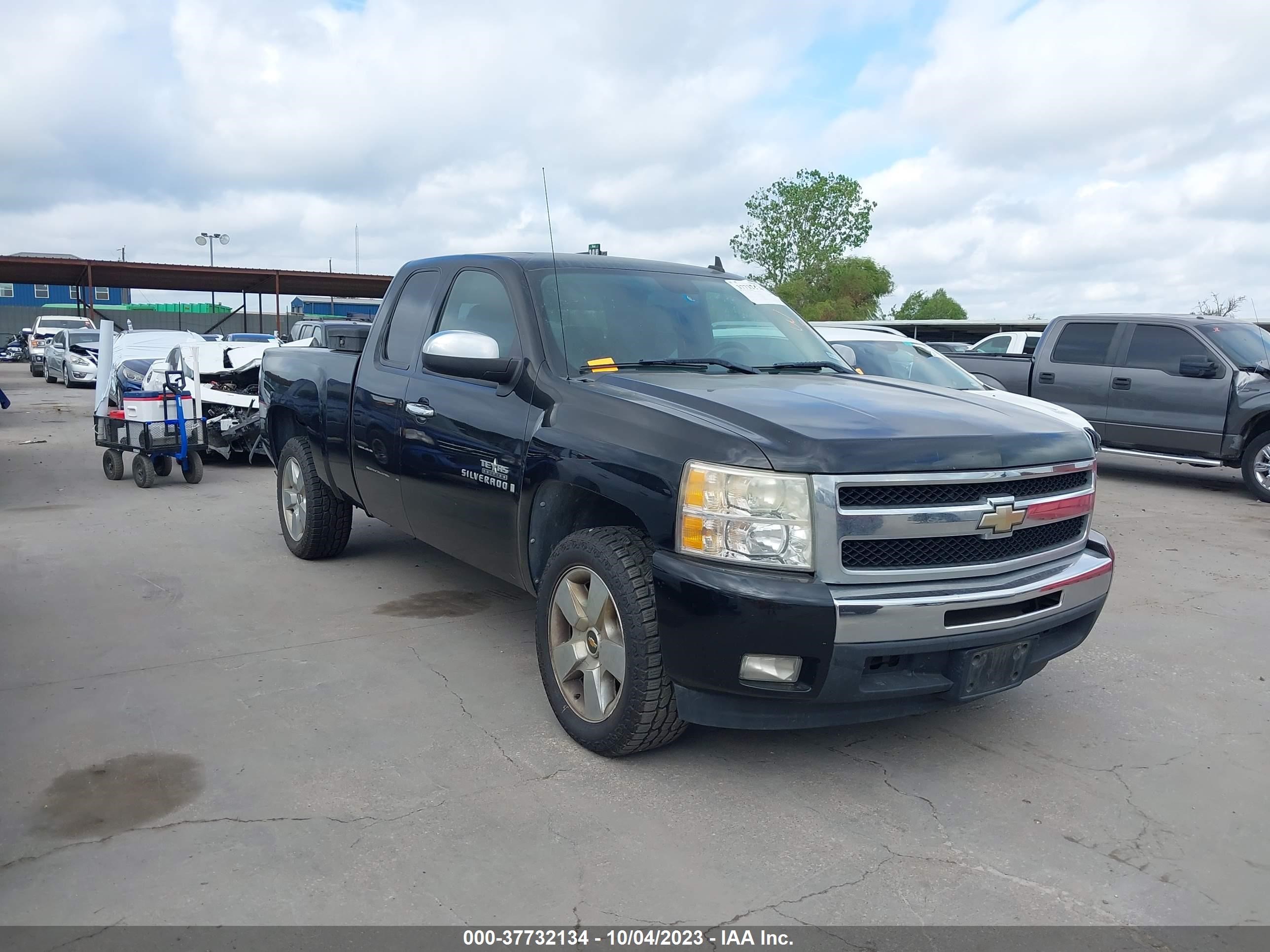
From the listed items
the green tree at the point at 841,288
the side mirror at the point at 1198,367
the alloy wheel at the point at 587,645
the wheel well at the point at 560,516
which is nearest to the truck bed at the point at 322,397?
the wheel well at the point at 560,516

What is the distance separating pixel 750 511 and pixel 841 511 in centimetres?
29

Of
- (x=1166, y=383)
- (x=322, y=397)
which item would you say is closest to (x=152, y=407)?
(x=322, y=397)

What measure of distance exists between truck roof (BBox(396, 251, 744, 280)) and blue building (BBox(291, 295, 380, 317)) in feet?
125

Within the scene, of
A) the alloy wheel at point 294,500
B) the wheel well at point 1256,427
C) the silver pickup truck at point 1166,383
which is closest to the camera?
the alloy wheel at point 294,500

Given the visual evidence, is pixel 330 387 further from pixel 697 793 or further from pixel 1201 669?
pixel 1201 669

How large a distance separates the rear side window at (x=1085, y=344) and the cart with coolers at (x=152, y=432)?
395 inches

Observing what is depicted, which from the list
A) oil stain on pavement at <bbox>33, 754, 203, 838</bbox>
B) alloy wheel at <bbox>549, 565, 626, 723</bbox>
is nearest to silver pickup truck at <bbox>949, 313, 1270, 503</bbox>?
alloy wheel at <bbox>549, 565, 626, 723</bbox>

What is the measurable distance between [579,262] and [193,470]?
7.30m

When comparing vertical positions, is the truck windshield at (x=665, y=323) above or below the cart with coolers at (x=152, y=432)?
above

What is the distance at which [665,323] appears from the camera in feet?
15.5

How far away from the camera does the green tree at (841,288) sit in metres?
62.2

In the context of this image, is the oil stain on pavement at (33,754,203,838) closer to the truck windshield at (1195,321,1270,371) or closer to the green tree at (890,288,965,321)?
the truck windshield at (1195,321,1270,371)

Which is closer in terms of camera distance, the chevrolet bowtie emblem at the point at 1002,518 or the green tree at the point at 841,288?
the chevrolet bowtie emblem at the point at 1002,518

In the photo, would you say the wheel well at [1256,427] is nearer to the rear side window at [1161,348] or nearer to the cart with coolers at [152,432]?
the rear side window at [1161,348]
